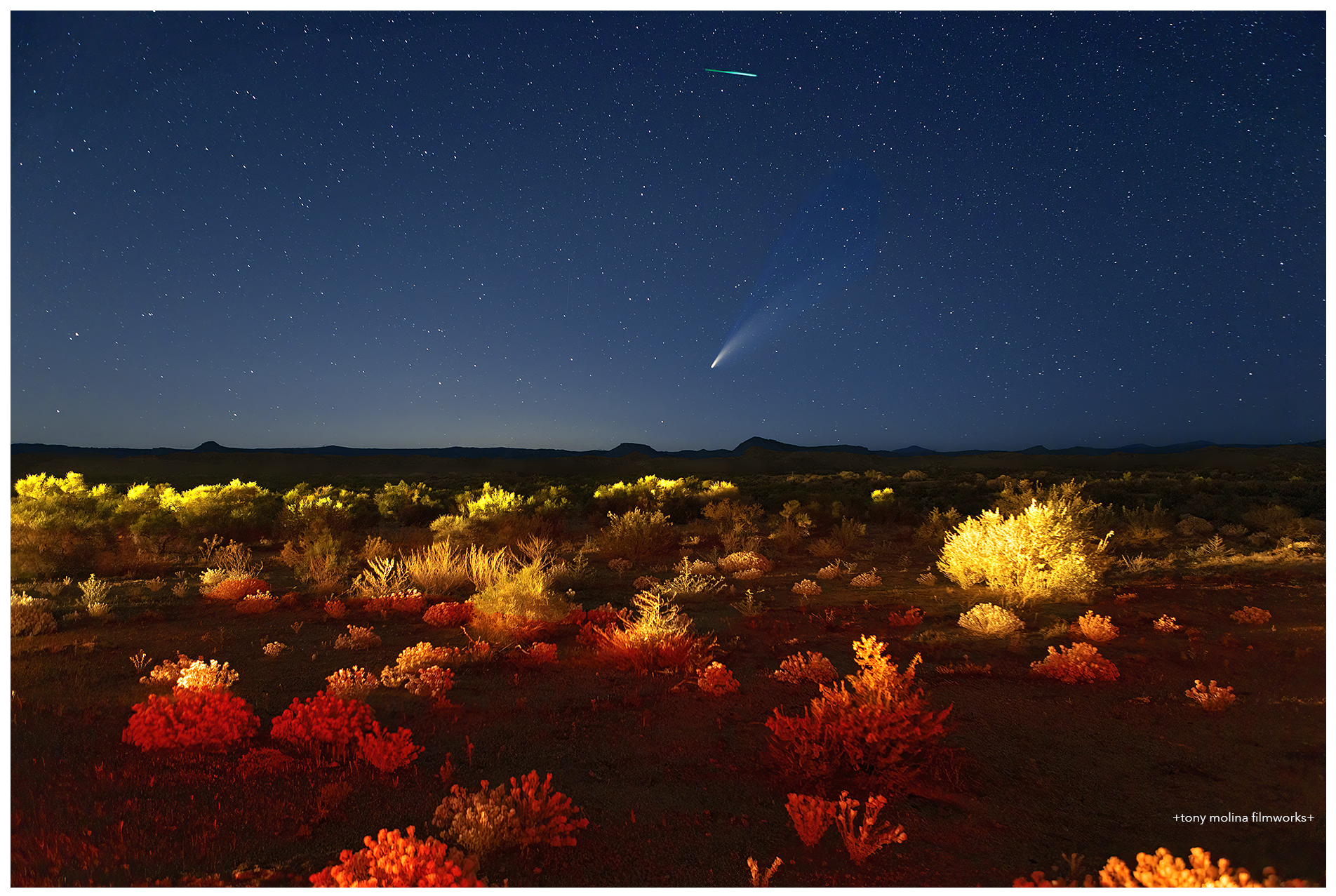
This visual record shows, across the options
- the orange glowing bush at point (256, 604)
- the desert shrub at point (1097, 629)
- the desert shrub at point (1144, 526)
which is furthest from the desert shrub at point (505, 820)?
A: the desert shrub at point (1144, 526)

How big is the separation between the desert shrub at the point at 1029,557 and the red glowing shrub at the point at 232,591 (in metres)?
11.8

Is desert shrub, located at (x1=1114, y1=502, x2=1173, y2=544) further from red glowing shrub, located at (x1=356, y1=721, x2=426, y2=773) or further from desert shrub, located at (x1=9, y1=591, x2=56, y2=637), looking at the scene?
desert shrub, located at (x1=9, y1=591, x2=56, y2=637)

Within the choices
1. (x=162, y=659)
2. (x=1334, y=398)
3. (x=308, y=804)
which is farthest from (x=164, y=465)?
(x=1334, y=398)

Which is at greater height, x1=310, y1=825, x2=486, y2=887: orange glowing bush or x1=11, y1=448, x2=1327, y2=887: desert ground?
x1=310, y1=825, x2=486, y2=887: orange glowing bush

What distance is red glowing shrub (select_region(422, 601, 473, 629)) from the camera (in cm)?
877

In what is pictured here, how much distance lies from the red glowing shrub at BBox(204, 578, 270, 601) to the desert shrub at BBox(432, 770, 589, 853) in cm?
831

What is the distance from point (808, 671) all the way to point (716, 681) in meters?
1.06

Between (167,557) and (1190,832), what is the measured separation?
17981mm

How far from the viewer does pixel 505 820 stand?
3467 mm

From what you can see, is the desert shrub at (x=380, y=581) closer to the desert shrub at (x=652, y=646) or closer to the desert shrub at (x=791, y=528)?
the desert shrub at (x=652, y=646)

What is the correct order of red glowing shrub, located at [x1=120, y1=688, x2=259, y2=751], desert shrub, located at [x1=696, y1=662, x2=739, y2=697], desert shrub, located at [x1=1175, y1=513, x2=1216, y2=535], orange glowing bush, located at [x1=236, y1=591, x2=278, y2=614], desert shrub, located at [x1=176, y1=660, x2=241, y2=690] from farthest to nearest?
desert shrub, located at [x1=1175, y1=513, x2=1216, y2=535]
orange glowing bush, located at [x1=236, y1=591, x2=278, y2=614]
desert shrub, located at [x1=696, y1=662, x2=739, y2=697]
desert shrub, located at [x1=176, y1=660, x2=241, y2=690]
red glowing shrub, located at [x1=120, y1=688, x2=259, y2=751]

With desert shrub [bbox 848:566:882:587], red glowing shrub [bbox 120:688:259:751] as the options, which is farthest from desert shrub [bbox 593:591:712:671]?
desert shrub [bbox 848:566:882:587]

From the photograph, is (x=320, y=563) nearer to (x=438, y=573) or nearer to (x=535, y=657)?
(x=438, y=573)

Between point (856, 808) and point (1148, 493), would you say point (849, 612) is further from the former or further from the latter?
point (1148, 493)
